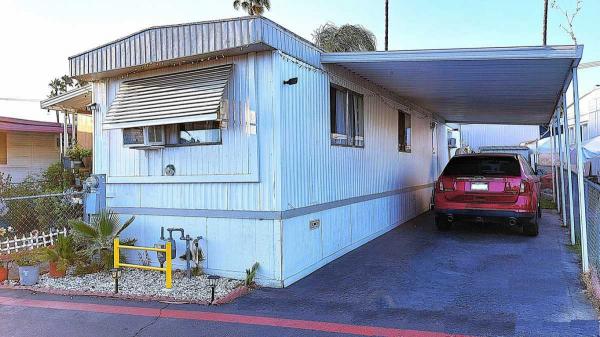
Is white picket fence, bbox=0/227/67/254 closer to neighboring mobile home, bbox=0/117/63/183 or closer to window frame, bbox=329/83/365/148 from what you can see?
window frame, bbox=329/83/365/148

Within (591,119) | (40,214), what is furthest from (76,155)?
(591,119)

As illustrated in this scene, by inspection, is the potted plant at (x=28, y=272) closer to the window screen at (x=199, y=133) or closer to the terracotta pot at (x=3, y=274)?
the terracotta pot at (x=3, y=274)

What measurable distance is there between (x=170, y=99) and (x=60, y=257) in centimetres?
268

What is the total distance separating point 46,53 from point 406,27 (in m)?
19.0

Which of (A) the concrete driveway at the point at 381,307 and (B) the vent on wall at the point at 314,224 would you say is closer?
(A) the concrete driveway at the point at 381,307

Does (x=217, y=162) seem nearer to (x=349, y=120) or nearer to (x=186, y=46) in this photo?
(x=186, y=46)

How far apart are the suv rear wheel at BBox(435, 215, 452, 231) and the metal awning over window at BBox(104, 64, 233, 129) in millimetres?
5598

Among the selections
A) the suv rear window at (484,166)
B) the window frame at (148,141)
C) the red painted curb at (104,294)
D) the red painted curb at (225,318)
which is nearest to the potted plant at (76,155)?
the window frame at (148,141)

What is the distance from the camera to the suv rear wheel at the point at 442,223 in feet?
30.4

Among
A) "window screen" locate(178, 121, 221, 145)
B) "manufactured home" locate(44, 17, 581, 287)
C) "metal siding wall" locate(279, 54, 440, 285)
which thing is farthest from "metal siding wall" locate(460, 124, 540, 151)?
"window screen" locate(178, 121, 221, 145)

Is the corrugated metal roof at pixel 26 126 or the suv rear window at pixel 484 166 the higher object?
the corrugated metal roof at pixel 26 126

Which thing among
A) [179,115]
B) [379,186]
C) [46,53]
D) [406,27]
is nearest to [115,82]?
[179,115]

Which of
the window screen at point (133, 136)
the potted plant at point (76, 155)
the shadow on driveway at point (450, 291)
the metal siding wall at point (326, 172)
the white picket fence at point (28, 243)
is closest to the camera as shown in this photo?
the shadow on driveway at point (450, 291)

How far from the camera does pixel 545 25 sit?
24.5m
